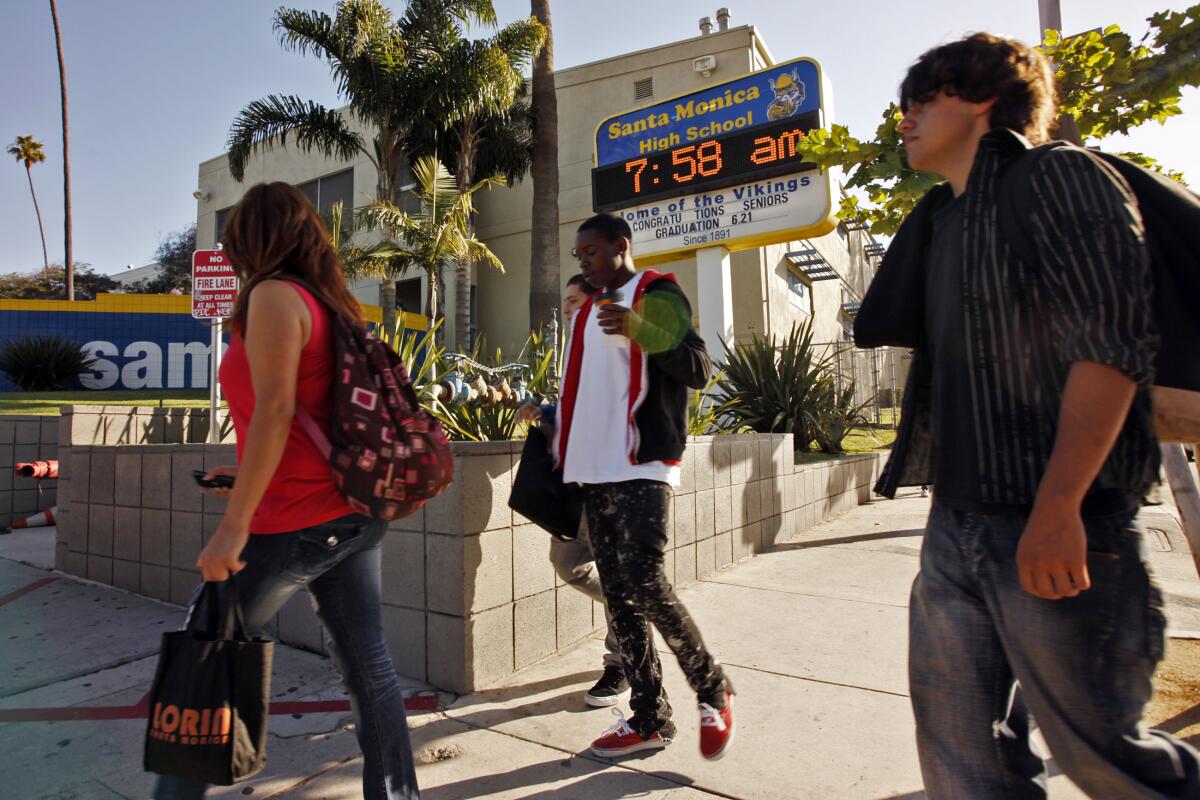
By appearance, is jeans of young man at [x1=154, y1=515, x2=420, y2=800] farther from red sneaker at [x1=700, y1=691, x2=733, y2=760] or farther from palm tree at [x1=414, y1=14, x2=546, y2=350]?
palm tree at [x1=414, y1=14, x2=546, y2=350]

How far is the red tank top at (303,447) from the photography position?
5.55ft

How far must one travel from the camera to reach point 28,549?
6.18 m

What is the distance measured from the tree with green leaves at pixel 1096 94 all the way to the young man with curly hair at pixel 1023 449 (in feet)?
5.62

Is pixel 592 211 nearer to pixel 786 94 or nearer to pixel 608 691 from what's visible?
pixel 786 94

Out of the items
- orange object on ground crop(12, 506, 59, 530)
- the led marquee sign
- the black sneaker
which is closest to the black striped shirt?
the black sneaker

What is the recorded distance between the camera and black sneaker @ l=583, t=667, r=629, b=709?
288 centimetres

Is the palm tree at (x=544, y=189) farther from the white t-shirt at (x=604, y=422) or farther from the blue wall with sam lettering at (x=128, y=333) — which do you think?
the white t-shirt at (x=604, y=422)

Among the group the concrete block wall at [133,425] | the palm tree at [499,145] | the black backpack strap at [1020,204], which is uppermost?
the palm tree at [499,145]

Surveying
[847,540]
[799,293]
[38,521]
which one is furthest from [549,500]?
[799,293]

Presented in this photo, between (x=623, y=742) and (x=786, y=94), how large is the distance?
9.61 meters

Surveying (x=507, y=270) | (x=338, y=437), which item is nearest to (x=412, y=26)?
(x=507, y=270)

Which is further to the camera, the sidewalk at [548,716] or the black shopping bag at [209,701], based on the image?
the sidewalk at [548,716]

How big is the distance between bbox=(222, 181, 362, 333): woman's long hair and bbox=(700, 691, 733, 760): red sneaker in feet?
5.32

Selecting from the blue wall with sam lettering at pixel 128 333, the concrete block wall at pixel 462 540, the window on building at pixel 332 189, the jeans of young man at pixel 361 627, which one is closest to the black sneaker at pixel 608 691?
the concrete block wall at pixel 462 540
